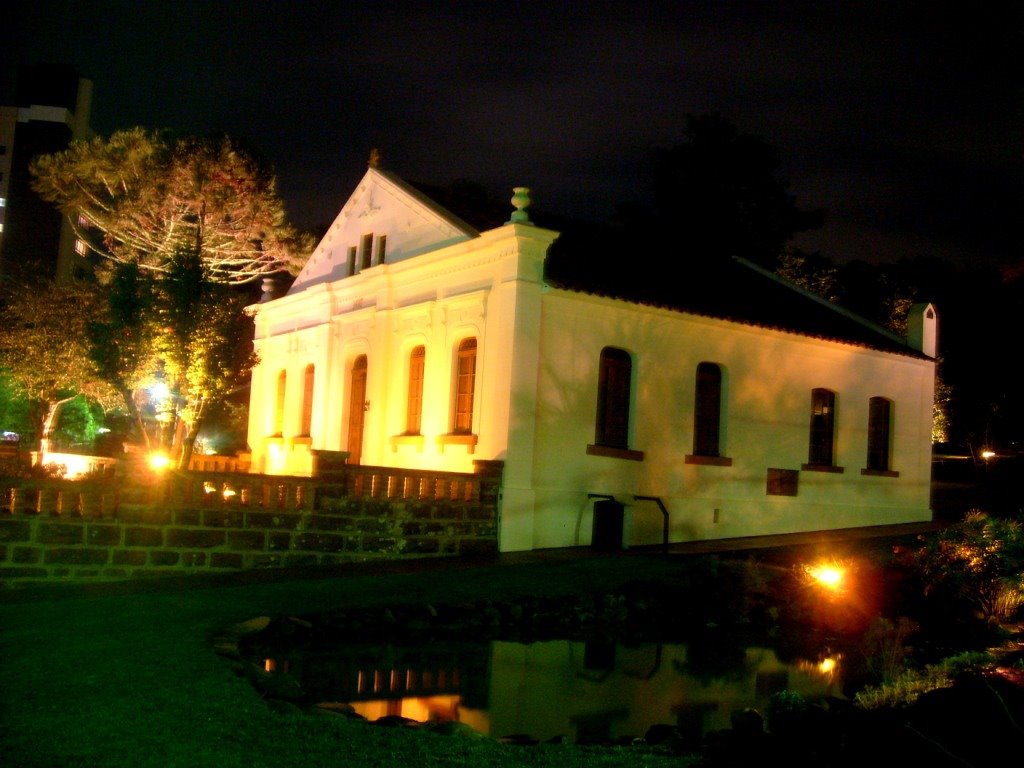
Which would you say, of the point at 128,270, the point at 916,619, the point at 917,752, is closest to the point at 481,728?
the point at 917,752

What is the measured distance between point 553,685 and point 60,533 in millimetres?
6997

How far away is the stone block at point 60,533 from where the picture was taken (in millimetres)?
13320

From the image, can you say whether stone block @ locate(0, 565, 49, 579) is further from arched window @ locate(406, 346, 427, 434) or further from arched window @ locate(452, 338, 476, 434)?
arched window @ locate(406, 346, 427, 434)

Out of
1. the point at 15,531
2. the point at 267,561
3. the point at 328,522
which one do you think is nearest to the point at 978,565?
the point at 328,522

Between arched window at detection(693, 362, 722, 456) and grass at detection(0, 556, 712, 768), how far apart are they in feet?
29.8

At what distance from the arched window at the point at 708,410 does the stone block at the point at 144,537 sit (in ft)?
33.4

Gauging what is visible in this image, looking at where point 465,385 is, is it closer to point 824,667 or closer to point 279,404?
point 279,404

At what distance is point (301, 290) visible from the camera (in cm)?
2636

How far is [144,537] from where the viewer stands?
14.0m

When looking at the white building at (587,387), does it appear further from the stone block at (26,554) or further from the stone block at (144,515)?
the stone block at (26,554)

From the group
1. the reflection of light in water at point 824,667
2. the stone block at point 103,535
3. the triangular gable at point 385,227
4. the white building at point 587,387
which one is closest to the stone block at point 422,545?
the white building at point 587,387

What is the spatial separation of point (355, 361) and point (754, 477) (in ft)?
28.9

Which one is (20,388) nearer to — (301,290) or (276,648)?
(301,290)

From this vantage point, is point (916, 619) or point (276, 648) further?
point (916, 619)
